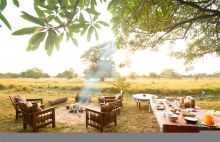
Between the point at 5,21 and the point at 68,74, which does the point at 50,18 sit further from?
the point at 68,74

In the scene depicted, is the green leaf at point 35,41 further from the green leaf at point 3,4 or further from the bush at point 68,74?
the bush at point 68,74

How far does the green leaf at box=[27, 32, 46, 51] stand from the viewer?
0.96 metres

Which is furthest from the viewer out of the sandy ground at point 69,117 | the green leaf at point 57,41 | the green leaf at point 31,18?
the sandy ground at point 69,117

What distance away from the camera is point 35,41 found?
3.17ft

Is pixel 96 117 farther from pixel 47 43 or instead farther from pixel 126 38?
pixel 47 43

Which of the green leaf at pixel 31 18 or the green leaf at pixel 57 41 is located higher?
the green leaf at pixel 31 18

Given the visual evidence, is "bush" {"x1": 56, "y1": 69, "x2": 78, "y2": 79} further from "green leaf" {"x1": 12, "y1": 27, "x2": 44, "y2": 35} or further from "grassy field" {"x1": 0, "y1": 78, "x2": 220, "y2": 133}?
"green leaf" {"x1": 12, "y1": 27, "x2": 44, "y2": 35}

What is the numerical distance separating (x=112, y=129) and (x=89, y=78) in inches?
170

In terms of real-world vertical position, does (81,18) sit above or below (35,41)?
above

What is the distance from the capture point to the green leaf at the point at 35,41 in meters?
0.96

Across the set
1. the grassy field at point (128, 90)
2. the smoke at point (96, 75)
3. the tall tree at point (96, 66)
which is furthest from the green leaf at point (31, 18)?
the tall tree at point (96, 66)

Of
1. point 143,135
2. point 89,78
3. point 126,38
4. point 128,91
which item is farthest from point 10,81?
point 143,135

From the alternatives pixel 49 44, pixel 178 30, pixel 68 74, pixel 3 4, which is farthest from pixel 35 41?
pixel 68 74


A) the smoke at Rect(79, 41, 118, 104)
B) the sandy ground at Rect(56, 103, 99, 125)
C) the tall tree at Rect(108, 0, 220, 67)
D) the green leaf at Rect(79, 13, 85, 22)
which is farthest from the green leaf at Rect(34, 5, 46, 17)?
the smoke at Rect(79, 41, 118, 104)
